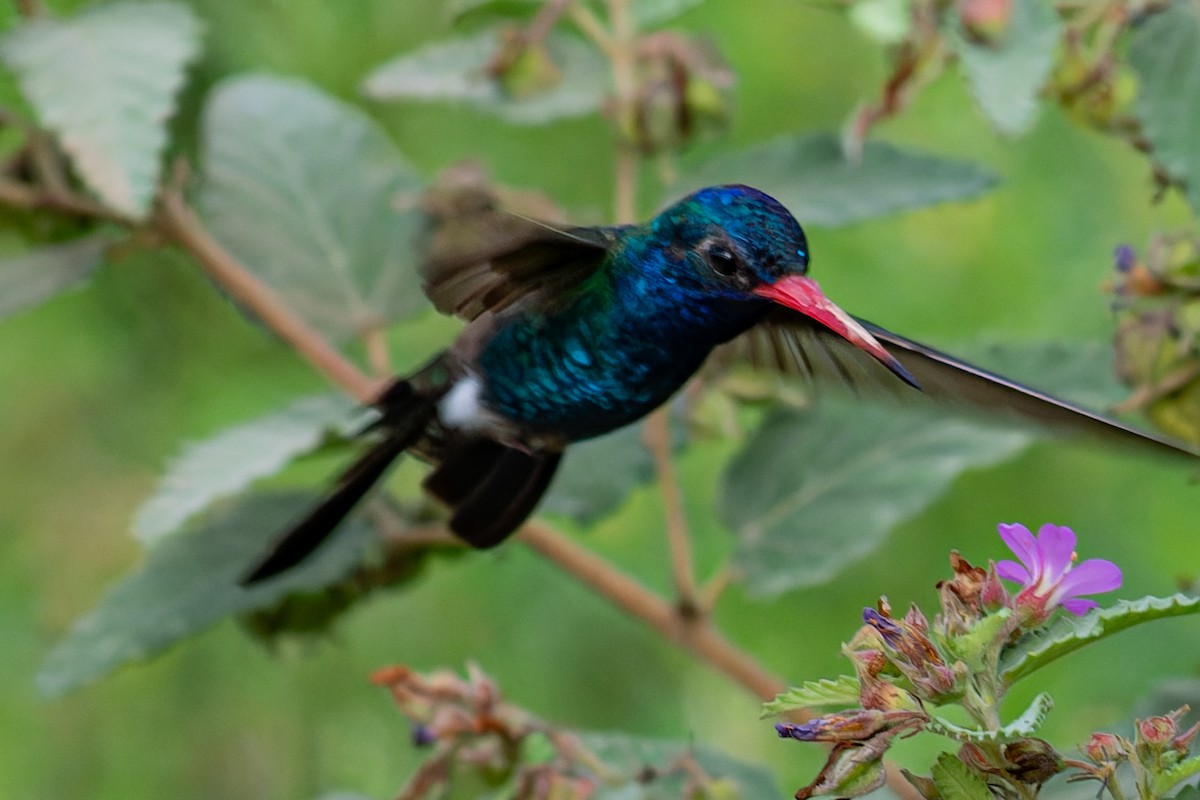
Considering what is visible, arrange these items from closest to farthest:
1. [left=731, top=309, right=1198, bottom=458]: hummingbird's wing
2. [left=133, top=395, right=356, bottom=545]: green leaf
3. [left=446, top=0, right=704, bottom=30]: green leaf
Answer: [left=731, top=309, right=1198, bottom=458]: hummingbird's wing, [left=133, top=395, right=356, bottom=545]: green leaf, [left=446, top=0, right=704, bottom=30]: green leaf

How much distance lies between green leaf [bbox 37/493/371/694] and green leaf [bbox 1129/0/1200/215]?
0.78 metres

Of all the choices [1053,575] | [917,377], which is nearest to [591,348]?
[917,377]

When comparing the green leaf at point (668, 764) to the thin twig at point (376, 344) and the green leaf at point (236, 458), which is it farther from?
the thin twig at point (376, 344)

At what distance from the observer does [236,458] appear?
Result: 1.34 meters

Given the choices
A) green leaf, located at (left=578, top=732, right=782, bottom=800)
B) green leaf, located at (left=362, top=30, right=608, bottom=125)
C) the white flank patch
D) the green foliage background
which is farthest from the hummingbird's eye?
the green foliage background

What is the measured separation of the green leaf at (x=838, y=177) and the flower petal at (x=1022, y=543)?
0.62 m

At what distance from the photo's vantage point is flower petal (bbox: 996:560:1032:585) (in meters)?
0.79

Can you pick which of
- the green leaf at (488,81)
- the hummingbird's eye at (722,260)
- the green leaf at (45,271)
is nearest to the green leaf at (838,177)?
the green leaf at (488,81)

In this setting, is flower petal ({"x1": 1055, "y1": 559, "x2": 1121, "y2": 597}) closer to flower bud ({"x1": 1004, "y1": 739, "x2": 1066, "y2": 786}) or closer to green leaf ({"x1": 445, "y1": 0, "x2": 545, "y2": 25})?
flower bud ({"x1": 1004, "y1": 739, "x2": 1066, "y2": 786})

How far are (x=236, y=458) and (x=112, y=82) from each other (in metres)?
0.35

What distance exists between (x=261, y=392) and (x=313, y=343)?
3.10 feet

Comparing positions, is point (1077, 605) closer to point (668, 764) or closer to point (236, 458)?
point (668, 764)

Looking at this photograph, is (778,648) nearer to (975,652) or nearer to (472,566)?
(472,566)

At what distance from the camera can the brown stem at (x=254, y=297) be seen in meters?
1.47
